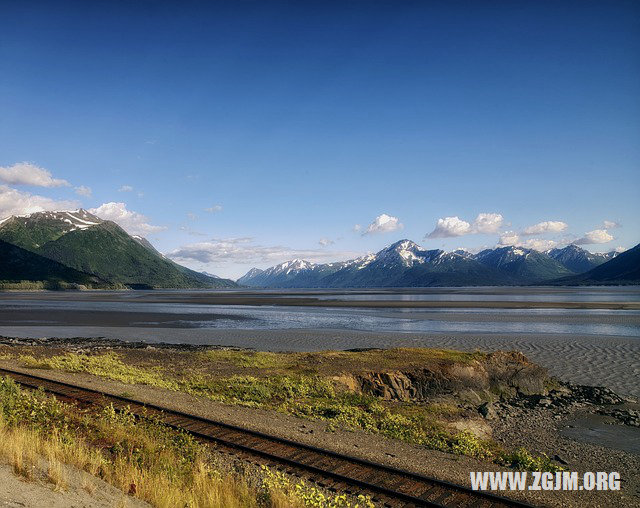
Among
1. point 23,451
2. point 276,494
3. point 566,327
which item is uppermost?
point 23,451

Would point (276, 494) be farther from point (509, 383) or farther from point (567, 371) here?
point (567, 371)

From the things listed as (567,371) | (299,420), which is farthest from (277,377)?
(567,371)

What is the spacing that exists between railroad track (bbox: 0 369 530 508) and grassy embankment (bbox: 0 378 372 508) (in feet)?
2.19

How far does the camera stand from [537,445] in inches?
671

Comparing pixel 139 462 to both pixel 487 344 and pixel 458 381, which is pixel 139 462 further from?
pixel 487 344

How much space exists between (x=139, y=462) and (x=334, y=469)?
5676mm

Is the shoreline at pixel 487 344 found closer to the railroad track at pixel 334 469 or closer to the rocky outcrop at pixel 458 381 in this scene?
the rocky outcrop at pixel 458 381

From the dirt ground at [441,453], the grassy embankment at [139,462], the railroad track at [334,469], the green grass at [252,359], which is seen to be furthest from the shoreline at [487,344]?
the grassy embankment at [139,462]

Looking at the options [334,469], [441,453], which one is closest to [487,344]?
[441,453]

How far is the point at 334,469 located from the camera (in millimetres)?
11969

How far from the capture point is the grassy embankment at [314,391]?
51.4 ft

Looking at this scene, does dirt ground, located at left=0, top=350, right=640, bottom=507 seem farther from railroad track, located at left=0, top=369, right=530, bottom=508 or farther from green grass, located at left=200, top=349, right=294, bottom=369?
green grass, located at left=200, top=349, right=294, bottom=369

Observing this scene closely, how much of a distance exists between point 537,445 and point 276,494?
508 inches

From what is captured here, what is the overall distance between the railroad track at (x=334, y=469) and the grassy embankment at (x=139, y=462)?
668 mm
